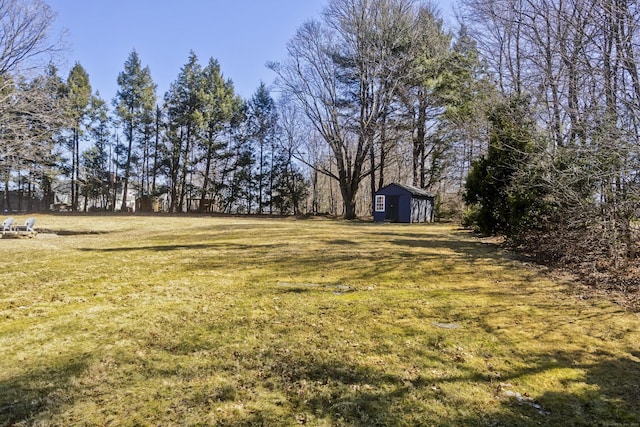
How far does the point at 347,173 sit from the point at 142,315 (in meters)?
23.7

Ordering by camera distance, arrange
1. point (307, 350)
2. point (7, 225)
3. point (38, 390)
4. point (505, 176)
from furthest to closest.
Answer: point (7, 225) → point (505, 176) → point (307, 350) → point (38, 390)

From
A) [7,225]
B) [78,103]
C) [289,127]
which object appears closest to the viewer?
[7,225]

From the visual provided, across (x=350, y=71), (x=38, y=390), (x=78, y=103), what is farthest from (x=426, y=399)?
(x=78, y=103)

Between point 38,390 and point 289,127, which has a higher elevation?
point 289,127

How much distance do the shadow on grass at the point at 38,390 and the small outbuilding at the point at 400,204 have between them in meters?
20.7

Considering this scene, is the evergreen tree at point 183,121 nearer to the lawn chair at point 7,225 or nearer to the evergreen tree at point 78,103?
the evergreen tree at point 78,103

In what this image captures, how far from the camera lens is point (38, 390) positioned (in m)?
2.29

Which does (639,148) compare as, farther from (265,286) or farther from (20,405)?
(20,405)

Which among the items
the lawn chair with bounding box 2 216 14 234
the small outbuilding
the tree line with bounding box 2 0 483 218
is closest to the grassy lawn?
the lawn chair with bounding box 2 216 14 234

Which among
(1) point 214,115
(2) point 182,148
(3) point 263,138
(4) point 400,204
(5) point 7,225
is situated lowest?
(5) point 7,225

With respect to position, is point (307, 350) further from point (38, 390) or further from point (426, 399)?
A: point (38, 390)

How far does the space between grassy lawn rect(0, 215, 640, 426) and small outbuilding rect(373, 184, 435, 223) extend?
54.5 feet

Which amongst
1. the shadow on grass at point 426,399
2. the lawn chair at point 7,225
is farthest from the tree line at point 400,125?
the shadow on grass at point 426,399

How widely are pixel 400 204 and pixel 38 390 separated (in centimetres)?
2123
